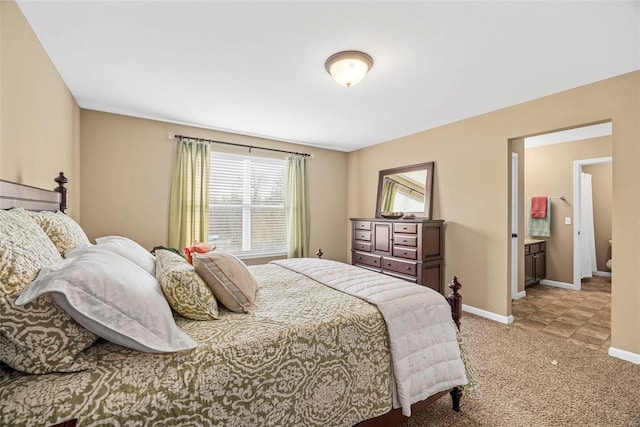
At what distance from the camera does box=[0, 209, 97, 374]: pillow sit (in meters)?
0.85

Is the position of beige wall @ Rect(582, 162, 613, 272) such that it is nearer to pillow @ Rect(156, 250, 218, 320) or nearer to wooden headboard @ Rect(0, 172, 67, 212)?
pillow @ Rect(156, 250, 218, 320)

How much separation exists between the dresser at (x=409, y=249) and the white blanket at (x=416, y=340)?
72.3 inches

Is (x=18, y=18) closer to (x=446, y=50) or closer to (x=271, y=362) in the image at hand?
(x=271, y=362)

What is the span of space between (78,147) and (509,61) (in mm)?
4374

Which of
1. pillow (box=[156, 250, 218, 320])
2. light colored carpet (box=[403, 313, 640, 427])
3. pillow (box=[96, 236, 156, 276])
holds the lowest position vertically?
light colored carpet (box=[403, 313, 640, 427])

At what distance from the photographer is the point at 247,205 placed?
4.40 meters

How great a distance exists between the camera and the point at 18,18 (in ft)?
5.58

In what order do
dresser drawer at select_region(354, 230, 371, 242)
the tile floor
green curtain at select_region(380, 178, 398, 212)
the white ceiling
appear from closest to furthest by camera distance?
the white ceiling < the tile floor < dresser drawer at select_region(354, 230, 371, 242) < green curtain at select_region(380, 178, 398, 212)

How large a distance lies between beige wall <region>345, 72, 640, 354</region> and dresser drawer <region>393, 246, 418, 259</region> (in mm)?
571

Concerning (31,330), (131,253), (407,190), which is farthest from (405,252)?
(31,330)

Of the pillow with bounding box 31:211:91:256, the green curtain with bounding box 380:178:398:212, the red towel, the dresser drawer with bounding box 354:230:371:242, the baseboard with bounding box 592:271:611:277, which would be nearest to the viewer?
the pillow with bounding box 31:211:91:256

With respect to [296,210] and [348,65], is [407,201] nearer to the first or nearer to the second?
[296,210]

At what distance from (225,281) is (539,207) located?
563 centimetres

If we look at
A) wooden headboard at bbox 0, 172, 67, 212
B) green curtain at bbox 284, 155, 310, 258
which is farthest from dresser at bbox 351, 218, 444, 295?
wooden headboard at bbox 0, 172, 67, 212
